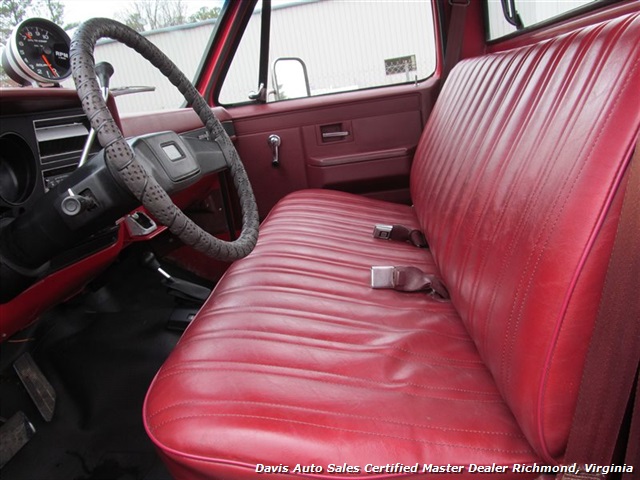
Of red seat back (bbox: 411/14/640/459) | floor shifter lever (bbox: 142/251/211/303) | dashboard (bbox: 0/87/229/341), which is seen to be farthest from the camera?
floor shifter lever (bbox: 142/251/211/303)

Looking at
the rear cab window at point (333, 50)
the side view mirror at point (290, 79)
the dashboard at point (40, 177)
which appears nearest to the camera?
the dashboard at point (40, 177)

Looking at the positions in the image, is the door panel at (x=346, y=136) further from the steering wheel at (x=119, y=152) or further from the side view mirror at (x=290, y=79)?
the steering wheel at (x=119, y=152)

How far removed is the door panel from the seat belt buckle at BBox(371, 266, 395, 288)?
123 centimetres

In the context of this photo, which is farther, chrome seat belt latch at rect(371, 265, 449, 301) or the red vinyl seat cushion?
chrome seat belt latch at rect(371, 265, 449, 301)

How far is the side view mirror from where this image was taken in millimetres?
2355

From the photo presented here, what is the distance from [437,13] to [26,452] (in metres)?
2.34

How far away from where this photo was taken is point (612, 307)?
58 centimetres

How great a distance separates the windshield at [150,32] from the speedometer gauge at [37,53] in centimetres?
35

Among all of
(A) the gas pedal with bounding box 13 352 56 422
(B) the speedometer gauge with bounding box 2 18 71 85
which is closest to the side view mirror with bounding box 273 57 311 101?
(B) the speedometer gauge with bounding box 2 18 71 85

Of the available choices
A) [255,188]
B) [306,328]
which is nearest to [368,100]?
[255,188]

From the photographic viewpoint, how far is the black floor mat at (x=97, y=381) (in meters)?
1.35

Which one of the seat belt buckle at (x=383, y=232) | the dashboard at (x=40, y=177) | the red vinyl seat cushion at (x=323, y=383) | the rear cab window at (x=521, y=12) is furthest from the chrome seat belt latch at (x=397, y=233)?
the rear cab window at (x=521, y=12)

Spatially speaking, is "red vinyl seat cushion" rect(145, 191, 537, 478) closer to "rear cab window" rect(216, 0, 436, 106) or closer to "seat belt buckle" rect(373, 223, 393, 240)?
"seat belt buckle" rect(373, 223, 393, 240)

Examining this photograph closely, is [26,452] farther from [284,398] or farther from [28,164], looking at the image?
[284,398]
